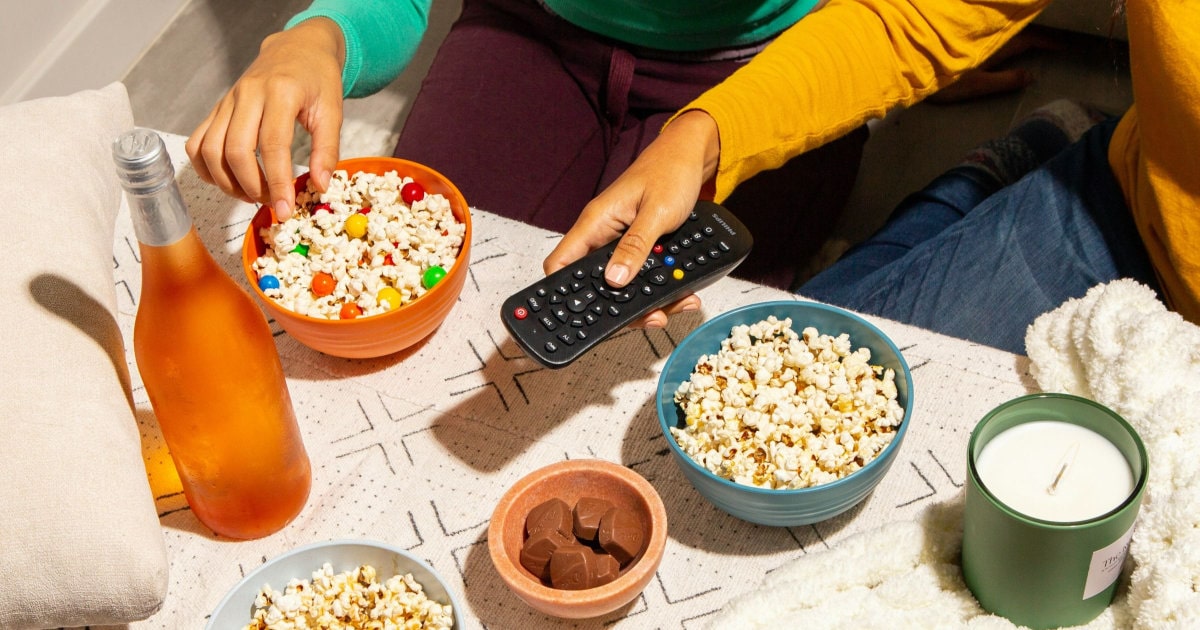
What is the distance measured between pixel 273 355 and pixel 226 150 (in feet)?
0.77

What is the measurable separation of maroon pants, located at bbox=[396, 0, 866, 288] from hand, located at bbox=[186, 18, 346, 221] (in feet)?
0.79

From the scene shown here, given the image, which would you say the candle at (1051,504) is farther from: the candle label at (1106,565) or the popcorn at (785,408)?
the popcorn at (785,408)

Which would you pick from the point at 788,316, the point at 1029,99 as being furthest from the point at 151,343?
the point at 1029,99

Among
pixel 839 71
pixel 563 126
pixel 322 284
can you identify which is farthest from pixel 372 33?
pixel 839 71

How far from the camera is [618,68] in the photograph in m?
1.25

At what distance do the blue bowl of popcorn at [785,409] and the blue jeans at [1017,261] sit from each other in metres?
0.27

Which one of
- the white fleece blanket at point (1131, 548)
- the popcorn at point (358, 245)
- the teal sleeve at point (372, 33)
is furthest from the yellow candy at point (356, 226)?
the white fleece blanket at point (1131, 548)

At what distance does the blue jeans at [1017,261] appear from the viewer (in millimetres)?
1042

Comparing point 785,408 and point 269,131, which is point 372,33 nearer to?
point 269,131

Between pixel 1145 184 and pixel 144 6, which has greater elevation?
pixel 1145 184

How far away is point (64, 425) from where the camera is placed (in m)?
0.71

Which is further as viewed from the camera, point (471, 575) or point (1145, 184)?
point (1145, 184)

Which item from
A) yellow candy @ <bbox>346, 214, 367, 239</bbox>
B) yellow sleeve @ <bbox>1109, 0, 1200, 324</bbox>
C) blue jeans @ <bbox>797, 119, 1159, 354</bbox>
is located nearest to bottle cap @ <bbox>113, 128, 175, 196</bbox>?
yellow candy @ <bbox>346, 214, 367, 239</bbox>

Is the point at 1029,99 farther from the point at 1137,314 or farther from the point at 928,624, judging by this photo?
the point at 928,624
